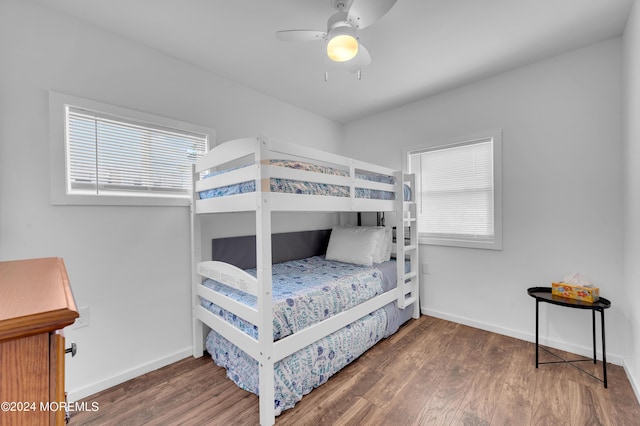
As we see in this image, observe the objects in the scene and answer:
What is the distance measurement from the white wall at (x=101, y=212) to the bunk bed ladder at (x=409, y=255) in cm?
177

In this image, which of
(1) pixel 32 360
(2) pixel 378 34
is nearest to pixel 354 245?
(2) pixel 378 34

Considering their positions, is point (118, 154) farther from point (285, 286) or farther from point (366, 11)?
point (366, 11)

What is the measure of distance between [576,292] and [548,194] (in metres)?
0.84

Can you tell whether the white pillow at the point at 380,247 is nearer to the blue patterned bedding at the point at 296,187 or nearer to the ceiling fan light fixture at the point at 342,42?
the blue patterned bedding at the point at 296,187

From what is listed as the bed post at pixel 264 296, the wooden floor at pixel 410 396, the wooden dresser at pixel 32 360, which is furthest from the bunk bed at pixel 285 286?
the wooden dresser at pixel 32 360

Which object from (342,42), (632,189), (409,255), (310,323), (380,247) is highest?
(342,42)

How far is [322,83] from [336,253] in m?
1.81

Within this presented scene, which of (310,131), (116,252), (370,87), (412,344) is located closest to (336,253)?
(412,344)

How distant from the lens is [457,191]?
2.98 m

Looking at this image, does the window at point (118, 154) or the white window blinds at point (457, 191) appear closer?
the window at point (118, 154)

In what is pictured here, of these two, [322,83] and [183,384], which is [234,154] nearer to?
[322,83]

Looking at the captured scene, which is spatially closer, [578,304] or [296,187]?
[296,187]

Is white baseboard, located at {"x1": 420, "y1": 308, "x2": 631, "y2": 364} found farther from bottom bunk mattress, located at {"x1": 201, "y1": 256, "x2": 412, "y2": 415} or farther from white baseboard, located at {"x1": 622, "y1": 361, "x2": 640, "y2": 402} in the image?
bottom bunk mattress, located at {"x1": 201, "y1": 256, "x2": 412, "y2": 415}

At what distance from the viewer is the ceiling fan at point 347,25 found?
4.63 ft
